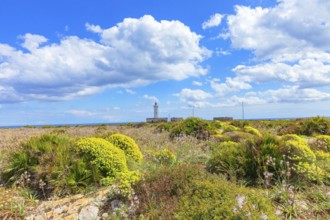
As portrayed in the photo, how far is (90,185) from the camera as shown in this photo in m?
5.05

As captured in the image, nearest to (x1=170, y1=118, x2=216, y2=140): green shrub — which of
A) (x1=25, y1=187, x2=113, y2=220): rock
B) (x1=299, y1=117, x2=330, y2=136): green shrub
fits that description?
(x1=299, y1=117, x2=330, y2=136): green shrub

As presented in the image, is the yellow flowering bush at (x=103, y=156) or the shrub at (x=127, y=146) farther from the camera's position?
the shrub at (x=127, y=146)

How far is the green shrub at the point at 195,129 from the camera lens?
40.0 feet

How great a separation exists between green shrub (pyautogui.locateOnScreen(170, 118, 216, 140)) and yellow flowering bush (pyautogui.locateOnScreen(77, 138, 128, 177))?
262 inches

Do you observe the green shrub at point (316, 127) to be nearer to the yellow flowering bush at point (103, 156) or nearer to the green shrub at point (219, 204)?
the yellow flowering bush at point (103, 156)

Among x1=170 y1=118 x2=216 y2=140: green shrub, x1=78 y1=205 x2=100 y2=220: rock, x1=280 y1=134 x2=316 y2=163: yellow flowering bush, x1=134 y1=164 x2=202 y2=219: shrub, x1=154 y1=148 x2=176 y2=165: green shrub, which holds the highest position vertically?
x1=170 y1=118 x2=216 y2=140: green shrub

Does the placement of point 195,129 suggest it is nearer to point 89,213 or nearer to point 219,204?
point 89,213

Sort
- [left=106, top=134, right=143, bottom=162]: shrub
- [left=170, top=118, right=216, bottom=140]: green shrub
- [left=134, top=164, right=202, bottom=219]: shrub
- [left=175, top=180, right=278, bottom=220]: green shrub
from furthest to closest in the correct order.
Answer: [left=170, top=118, right=216, bottom=140]: green shrub → [left=106, top=134, right=143, bottom=162]: shrub → [left=134, top=164, right=202, bottom=219]: shrub → [left=175, top=180, right=278, bottom=220]: green shrub

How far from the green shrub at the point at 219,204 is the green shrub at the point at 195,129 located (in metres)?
8.34

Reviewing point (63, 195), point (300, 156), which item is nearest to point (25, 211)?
point (63, 195)

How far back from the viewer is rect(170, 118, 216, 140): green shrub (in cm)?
1219

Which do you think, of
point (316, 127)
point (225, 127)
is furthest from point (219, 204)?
point (316, 127)

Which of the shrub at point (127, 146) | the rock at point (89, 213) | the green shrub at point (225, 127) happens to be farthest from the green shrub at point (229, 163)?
the green shrub at point (225, 127)

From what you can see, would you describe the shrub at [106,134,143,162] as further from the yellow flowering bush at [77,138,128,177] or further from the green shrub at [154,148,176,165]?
the yellow flowering bush at [77,138,128,177]
